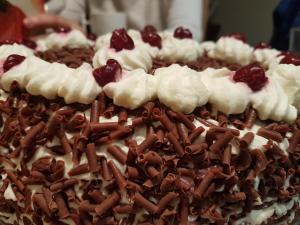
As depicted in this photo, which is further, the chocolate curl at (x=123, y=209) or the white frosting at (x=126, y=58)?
the white frosting at (x=126, y=58)

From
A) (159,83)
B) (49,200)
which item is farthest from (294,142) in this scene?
(49,200)

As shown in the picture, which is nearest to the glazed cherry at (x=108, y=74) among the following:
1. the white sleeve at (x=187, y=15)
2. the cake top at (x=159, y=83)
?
the cake top at (x=159, y=83)

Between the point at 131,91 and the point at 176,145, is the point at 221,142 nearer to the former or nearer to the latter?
the point at 176,145

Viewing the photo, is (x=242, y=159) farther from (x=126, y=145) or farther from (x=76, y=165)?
(x=76, y=165)

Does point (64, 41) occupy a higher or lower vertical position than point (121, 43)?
lower

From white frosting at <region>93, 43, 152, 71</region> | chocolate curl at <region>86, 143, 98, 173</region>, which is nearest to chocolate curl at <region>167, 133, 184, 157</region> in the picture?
chocolate curl at <region>86, 143, 98, 173</region>

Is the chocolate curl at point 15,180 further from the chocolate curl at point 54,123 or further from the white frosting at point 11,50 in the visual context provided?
the white frosting at point 11,50

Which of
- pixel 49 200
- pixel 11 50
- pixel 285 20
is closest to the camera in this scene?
pixel 49 200
